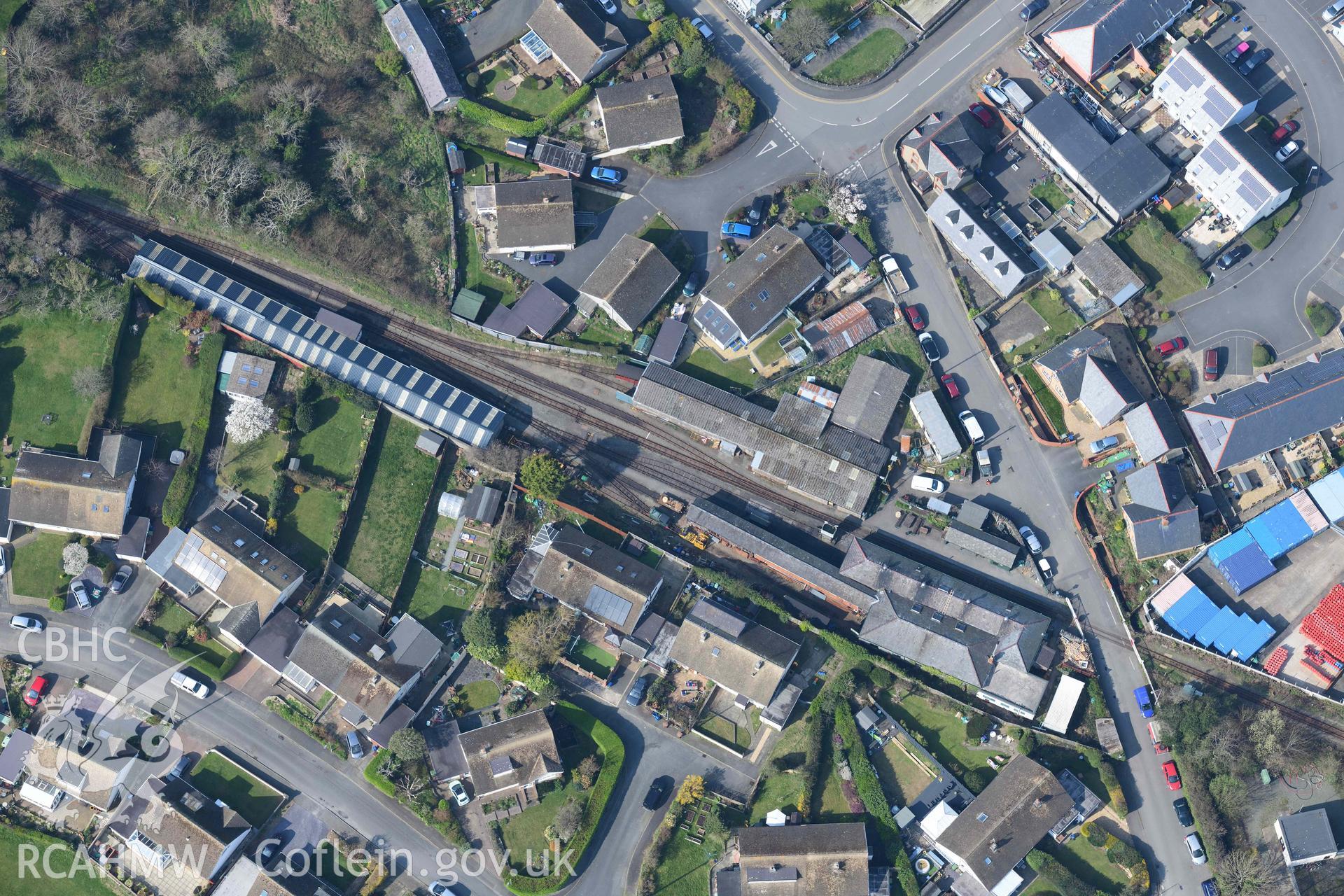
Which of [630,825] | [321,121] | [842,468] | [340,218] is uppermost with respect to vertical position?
[321,121]

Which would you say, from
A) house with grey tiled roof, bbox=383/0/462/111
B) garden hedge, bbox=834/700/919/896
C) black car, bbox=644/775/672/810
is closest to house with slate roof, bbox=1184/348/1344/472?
garden hedge, bbox=834/700/919/896

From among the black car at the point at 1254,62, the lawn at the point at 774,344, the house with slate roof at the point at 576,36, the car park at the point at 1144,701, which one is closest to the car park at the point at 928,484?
the lawn at the point at 774,344

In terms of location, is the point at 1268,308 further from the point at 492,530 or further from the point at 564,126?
the point at 492,530

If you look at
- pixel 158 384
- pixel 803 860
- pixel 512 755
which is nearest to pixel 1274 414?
pixel 803 860

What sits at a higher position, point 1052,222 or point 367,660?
point 1052,222

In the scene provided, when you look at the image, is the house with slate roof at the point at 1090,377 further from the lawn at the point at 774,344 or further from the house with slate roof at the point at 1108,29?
the house with slate roof at the point at 1108,29

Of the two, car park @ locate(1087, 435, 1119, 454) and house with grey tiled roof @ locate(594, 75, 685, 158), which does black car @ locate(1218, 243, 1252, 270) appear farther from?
house with grey tiled roof @ locate(594, 75, 685, 158)

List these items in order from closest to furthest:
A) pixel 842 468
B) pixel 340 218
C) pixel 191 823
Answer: pixel 191 823 < pixel 842 468 < pixel 340 218

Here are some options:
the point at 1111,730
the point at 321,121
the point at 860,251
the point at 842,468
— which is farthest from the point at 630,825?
the point at 321,121
